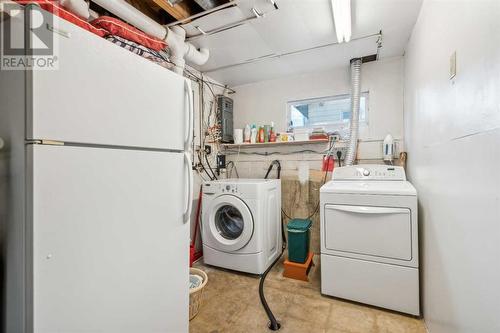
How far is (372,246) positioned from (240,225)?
1267 millimetres

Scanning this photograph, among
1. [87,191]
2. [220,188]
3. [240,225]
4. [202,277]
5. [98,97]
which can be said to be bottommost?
[202,277]

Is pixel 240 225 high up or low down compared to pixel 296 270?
up

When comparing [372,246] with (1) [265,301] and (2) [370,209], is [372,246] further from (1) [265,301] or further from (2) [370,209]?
(1) [265,301]

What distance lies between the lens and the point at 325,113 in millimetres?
2951

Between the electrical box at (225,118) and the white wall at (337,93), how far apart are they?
0.61 ft

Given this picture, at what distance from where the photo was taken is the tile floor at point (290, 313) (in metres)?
1.55

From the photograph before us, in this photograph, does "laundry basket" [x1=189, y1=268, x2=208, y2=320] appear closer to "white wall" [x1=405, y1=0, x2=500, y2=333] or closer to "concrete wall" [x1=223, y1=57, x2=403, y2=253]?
"white wall" [x1=405, y1=0, x2=500, y2=333]

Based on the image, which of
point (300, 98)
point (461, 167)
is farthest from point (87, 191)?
point (300, 98)

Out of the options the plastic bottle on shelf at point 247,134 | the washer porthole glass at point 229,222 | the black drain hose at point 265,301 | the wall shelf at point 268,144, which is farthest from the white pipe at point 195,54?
the black drain hose at point 265,301

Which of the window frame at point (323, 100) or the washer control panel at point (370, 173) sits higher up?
the window frame at point (323, 100)

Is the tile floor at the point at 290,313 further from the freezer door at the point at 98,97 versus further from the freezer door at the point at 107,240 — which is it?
the freezer door at the point at 98,97

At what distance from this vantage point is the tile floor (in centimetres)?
155

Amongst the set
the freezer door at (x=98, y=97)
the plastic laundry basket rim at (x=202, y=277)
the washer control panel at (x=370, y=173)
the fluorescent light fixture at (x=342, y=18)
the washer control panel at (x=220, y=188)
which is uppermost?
the fluorescent light fixture at (x=342, y=18)

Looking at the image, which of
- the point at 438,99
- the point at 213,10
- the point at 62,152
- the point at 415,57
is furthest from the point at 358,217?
the point at 213,10
